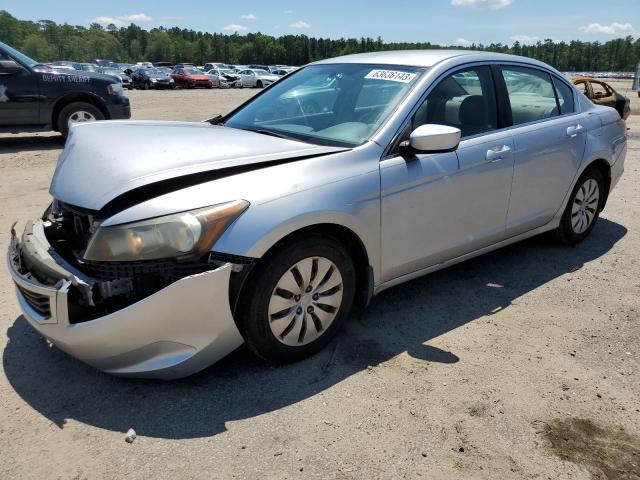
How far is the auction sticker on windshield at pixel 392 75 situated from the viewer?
A: 3.50m

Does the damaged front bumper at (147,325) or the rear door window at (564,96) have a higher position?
the rear door window at (564,96)

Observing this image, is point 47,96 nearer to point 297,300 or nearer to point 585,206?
point 297,300

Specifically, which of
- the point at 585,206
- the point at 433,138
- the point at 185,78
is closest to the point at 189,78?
the point at 185,78

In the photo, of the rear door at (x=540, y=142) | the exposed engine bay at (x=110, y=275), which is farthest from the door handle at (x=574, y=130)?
the exposed engine bay at (x=110, y=275)

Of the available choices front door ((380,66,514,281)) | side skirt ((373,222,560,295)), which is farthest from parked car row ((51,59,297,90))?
front door ((380,66,514,281))

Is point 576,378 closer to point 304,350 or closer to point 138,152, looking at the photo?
point 304,350

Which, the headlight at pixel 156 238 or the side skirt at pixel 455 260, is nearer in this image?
the headlight at pixel 156 238

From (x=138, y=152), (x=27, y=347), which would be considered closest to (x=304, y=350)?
(x=138, y=152)

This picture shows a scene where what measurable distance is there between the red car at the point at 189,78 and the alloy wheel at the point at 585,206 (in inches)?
1355

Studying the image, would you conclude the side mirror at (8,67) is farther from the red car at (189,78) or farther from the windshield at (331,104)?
the red car at (189,78)

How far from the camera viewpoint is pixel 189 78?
36156 millimetres

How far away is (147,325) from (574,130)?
12.0ft

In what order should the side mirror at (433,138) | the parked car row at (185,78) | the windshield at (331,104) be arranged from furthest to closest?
the parked car row at (185,78), the windshield at (331,104), the side mirror at (433,138)

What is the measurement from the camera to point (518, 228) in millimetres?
4188
